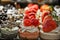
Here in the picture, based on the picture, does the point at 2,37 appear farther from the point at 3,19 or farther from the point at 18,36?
the point at 3,19

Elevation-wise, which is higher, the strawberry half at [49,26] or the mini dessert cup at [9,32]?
the strawberry half at [49,26]

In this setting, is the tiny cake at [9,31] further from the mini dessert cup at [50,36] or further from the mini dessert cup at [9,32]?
the mini dessert cup at [50,36]

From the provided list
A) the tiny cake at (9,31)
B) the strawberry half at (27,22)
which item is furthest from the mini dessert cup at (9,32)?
the strawberry half at (27,22)

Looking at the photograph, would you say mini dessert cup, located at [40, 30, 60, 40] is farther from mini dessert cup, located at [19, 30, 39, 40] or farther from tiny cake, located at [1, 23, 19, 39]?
tiny cake, located at [1, 23, 19, 39]

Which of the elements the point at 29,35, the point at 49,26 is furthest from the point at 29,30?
the point at 49,26

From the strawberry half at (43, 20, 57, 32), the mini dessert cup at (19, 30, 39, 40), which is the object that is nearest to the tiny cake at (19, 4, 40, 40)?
the mini dessert cup at (19, 30, 39, 40)

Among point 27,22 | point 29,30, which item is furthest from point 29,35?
point 27,22

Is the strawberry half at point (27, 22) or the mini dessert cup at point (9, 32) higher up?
the strawberry half at point (27, 22)

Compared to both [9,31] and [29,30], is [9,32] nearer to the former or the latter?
[9,31]

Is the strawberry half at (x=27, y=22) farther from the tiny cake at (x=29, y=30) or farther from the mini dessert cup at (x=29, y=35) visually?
the mini dessert cup at (x=29, y=35)

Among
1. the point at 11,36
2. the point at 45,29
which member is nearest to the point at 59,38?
the point at 45,29

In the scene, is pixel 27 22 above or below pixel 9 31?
above

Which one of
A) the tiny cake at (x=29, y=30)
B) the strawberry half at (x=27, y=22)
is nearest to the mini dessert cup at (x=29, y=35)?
the tiny cake at (x=29, y=30)

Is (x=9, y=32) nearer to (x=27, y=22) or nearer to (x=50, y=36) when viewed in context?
(x=27, y=22)
